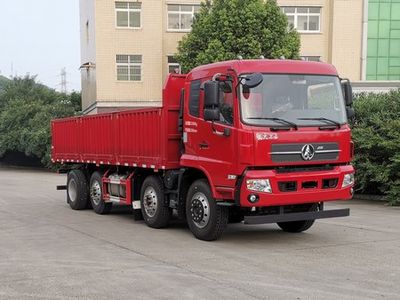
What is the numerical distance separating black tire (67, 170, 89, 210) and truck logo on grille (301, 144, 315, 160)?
7.31m

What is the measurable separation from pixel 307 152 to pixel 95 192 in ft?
21.9

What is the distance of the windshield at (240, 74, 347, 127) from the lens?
28.2ft

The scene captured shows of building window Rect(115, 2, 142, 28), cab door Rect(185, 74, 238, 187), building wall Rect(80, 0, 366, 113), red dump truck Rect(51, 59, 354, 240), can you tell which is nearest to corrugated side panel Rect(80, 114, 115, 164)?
red dump truck Rect(51, 59, 354, 240)

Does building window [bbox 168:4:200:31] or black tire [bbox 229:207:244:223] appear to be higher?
building window [bbox 168:4:200:31]

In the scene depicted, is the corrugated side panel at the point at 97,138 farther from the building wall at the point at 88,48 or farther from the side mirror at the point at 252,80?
the building wall at the point at 88,48

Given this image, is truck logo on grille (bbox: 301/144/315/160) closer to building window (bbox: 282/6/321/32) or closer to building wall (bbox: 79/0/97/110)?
building wall (bbox: 79/0/97/110)

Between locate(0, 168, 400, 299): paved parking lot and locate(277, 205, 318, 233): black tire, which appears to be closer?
locate(0, 168, 400, 299): paved parking lot

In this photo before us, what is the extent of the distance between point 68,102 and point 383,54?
1033 inches

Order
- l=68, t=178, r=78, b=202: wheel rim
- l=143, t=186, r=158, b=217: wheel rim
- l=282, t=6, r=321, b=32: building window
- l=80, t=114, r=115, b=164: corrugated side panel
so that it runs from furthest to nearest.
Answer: l=282, t=6, r=321, b=32: building window, l=68, t=178, r=78, b=202: wheel rim, l=80, t=114, r=115, b=164: corrugated side panel, l=143, t=186, r=158, b=217: wheel rim

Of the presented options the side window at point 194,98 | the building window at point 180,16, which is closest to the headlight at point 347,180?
the side window at point 194,98

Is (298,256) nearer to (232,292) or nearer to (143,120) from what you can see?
(232,292)

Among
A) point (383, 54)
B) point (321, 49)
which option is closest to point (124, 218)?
point (321, 49)

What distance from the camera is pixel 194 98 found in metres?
9.68

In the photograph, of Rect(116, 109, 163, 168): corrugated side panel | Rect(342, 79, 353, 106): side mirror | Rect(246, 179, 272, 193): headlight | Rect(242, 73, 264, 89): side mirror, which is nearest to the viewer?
Rect(246, 179, 272, 193): headlight
